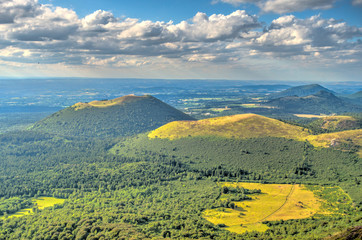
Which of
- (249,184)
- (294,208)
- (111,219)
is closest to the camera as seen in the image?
(111,219)

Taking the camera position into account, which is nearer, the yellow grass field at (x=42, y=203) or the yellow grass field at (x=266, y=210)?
the yellow grass field at (x=266, y=210)

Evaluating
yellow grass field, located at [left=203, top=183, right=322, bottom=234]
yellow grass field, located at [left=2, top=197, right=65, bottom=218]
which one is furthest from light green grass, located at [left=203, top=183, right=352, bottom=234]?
yellow grass field, located at [left=2, top=197, right=65, bottom=218]

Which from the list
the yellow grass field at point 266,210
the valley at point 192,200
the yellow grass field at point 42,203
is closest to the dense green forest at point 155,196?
the valley at point 192,200

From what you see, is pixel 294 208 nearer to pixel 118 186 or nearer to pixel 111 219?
pixel 111 219

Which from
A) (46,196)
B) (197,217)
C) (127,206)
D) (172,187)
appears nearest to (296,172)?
(172,187)

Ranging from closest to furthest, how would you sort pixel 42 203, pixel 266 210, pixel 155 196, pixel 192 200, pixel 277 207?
pixel 266 210, pixel 277 207, pixel 192 200, pixel 42 203, pixel 155 196

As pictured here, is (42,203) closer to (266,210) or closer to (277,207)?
(266,210)

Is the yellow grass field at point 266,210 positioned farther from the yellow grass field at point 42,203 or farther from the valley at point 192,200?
the yellow grass field at point 42,203

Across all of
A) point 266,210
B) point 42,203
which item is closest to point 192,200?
point 266,210
